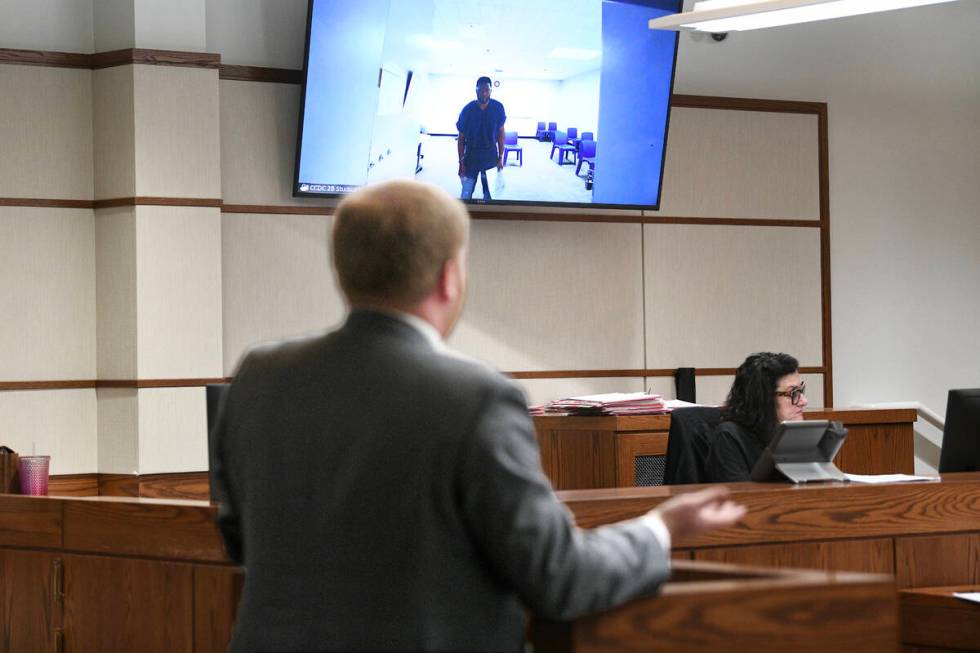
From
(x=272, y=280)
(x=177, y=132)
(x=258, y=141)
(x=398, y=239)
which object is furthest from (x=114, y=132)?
(x=398, y=239)

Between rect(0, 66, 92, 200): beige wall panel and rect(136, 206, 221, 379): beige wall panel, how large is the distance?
0.41m

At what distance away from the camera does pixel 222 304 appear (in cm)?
554

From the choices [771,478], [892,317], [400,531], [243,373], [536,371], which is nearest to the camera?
[400,531]

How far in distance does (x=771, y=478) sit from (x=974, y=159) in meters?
4.39

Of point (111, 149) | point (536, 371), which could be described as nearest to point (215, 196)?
point (111, 149)

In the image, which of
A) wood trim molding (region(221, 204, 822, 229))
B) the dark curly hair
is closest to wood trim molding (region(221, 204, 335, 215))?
wood trim molding (region(221, 204, 822, 229))

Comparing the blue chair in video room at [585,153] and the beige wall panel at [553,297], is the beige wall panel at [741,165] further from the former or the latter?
the blue chair in video room at [585,153]

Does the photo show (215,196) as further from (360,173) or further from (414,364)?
(414,364)

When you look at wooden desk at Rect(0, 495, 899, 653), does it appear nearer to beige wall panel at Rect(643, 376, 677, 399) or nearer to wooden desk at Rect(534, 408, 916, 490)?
wooden desk at Rect(534, 408, 916, 490)

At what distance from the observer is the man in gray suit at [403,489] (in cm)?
152

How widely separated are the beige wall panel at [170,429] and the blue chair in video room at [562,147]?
1.91 meters

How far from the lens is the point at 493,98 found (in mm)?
5766

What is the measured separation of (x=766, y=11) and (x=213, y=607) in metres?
2.56

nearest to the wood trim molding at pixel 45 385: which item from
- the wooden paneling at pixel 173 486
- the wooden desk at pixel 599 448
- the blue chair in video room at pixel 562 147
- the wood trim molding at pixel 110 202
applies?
the wooden paneling at pixel 173 486
